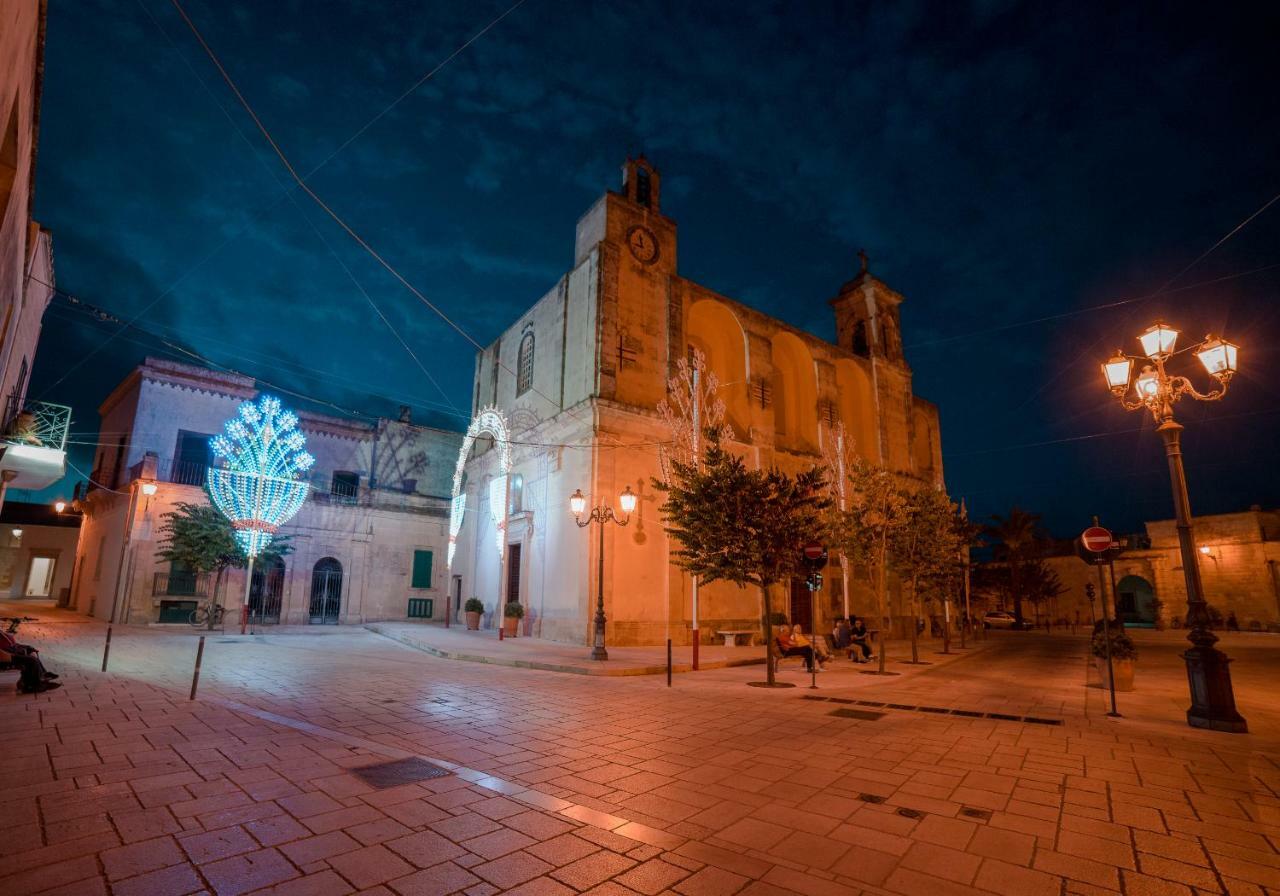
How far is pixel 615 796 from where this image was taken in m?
4.66

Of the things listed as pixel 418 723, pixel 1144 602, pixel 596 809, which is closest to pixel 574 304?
pixel 418 723

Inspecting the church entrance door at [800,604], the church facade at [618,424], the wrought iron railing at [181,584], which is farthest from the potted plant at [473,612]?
the church entrance door at [800,604]

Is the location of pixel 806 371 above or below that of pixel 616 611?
above

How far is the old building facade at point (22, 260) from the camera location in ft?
16.8

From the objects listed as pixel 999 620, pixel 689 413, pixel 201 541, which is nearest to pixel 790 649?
pixel 689 413

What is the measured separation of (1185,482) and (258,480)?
24377 millimetres

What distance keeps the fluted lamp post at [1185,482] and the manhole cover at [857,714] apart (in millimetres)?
3811

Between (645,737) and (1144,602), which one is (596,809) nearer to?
(645,737)

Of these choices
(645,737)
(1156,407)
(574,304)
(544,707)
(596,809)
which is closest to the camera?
(596,809)

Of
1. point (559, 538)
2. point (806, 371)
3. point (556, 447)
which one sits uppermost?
point (806, 371)

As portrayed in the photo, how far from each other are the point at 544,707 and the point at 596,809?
446 cm

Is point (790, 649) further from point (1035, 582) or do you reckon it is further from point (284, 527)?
point (1035, 582)

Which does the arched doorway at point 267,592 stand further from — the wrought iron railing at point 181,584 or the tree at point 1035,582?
the tree at point 1035,582

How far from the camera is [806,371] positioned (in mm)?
27422
